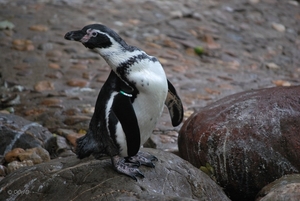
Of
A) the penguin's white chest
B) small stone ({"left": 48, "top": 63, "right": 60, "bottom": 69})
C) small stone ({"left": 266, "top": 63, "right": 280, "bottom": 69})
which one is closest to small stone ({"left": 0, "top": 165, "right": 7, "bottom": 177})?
the penguin's white chest

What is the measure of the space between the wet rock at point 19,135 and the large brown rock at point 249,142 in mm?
1232

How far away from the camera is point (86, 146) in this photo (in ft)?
10.3

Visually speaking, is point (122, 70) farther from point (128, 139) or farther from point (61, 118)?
point (61, 118)

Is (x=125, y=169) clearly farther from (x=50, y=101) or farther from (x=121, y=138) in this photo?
(x=50, y=101)

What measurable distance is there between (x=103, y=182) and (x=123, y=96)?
1.65 feet

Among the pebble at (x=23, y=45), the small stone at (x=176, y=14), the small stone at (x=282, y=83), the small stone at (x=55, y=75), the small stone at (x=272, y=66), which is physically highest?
the small stone at (x=176, y=14)

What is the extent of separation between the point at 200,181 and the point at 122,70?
91 centimetres

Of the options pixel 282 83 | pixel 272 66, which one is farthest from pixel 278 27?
pixel 282 83

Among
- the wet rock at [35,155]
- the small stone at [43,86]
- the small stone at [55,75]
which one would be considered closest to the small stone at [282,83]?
the small stone at [55,75]

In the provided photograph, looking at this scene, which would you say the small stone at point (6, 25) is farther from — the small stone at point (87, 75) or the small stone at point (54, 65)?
the small stone at point (87, 75)

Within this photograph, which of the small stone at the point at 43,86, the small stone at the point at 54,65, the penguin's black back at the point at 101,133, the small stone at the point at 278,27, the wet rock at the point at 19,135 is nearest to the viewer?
the penguin's black back at the point at 101,133

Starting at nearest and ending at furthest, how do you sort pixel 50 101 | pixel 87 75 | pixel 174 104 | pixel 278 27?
pixel 174 104 → pixel 50 101 → pixel 87 75 → pixel 278 27

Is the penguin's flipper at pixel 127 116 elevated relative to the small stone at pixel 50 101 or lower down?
elevated

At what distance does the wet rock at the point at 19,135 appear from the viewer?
4.39 metres
